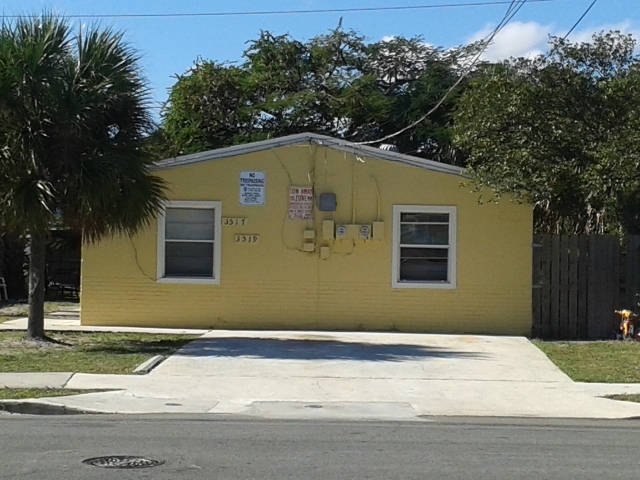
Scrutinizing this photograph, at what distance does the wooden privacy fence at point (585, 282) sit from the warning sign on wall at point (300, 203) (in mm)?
4542

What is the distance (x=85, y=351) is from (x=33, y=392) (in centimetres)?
368

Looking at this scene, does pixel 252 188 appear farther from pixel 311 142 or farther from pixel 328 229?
pixel 328 229

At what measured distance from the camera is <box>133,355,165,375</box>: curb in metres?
13.3

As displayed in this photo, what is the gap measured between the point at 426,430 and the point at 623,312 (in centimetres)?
908

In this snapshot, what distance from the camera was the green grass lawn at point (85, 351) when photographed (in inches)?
531

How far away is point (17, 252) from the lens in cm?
2572

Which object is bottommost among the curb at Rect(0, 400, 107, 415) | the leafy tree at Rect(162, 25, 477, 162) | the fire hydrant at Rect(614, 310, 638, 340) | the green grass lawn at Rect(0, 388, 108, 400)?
the curb at Rect(0, 400, 107, 415)

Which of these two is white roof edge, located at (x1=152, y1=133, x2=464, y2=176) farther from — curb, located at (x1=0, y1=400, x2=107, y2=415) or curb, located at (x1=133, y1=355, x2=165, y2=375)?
curb, located at (x1=0, y1=400, x2=107, y2=415)

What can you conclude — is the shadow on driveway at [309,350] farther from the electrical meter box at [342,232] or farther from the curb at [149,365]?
the electrical meter box at [342,232]

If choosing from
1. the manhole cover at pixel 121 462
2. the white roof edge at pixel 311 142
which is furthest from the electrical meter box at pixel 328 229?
the manhole cover at pixel 121 462

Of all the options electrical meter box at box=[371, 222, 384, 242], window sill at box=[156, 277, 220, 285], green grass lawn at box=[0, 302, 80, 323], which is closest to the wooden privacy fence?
electrical meter box at box=[371, 222, 384, 242]

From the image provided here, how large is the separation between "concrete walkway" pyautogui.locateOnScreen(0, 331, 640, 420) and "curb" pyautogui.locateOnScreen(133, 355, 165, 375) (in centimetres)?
10

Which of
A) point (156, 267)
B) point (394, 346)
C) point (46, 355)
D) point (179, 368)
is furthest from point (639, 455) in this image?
point (156, 267)

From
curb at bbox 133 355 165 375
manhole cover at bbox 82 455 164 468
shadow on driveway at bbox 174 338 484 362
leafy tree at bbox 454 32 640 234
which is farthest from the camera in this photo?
leafy tree at bbox 454 32 640 234
